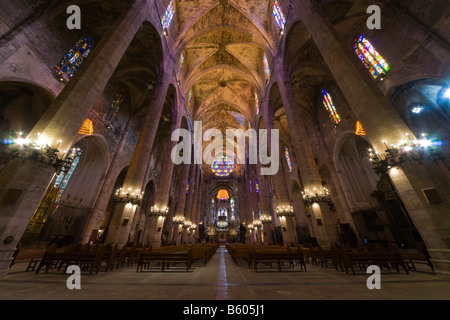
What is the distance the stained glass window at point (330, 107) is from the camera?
16498 millimetres

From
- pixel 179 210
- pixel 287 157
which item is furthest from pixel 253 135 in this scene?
pixel 179 210

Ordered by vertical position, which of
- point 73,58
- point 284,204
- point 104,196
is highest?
point 73,58

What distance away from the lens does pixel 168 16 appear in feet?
51.1

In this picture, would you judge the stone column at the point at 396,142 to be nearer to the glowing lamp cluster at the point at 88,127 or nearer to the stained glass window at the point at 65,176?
the glowing lamp cluster at the point at 88,127

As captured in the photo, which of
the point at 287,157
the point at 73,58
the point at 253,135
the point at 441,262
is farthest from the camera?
the point at 253,135

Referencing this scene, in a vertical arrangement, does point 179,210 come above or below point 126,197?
above

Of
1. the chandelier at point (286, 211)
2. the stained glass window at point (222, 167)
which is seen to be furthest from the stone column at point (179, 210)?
the stained glass window at point (222, 167)

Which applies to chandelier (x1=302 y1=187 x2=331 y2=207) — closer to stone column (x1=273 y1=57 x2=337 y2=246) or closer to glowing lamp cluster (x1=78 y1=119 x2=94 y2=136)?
stone column (x1=273 y1=57 x2=337 y2=246)

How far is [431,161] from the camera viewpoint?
5.63m

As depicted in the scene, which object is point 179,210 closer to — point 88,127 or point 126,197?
point 126,197

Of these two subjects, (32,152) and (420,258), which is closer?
(32,152)

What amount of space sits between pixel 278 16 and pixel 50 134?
1998 centimetres

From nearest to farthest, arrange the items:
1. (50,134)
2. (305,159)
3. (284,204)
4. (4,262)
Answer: (4,262), (50,134), (305,159), (284,204)
